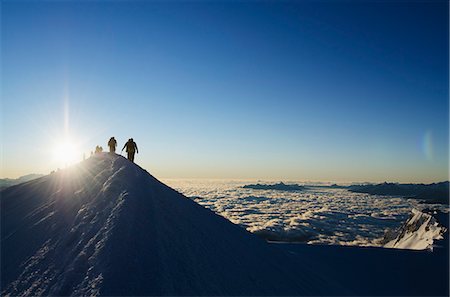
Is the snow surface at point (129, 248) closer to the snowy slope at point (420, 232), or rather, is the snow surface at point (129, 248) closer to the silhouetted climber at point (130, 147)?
the silhouetted climber at point (130, 147)

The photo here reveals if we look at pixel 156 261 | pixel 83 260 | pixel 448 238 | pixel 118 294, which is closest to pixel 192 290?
pixel 156 261

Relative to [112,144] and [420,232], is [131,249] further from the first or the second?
[420,232]

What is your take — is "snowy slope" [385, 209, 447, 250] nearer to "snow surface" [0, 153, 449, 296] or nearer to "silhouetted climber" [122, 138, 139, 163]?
"snow surface" [0, 153, 449, 296]

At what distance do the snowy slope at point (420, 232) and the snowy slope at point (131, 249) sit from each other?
621 inches

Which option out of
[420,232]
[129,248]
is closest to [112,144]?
[129,248]

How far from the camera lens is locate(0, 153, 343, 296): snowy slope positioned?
24.6 ft

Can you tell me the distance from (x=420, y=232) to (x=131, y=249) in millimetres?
27725

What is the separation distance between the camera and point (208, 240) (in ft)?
35.5

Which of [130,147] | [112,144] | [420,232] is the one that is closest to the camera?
[130,147]

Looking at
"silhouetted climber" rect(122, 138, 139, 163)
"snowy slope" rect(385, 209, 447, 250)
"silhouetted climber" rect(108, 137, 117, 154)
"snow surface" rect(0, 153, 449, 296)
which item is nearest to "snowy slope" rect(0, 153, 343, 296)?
"snow surface" rect(0, 153, 449, 296)

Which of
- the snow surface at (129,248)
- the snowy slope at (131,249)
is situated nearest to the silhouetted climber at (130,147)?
the snow surface at (129,248)

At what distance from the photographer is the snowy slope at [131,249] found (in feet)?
24.6

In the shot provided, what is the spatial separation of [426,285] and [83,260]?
62.3 feet

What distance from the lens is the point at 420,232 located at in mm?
26906
